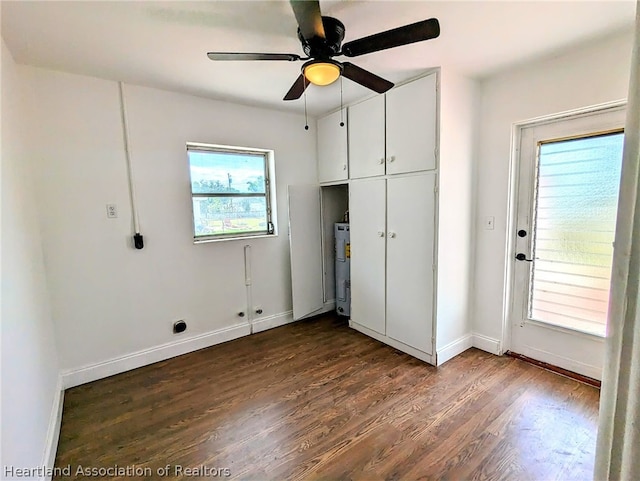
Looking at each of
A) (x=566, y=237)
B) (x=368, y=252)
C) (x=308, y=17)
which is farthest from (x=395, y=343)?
(x=308, y=17)

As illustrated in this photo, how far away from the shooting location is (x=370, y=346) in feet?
9.86

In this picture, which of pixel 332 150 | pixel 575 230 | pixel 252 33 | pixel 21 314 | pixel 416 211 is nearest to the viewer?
pixel 21 314

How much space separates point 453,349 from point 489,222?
1.21 meters

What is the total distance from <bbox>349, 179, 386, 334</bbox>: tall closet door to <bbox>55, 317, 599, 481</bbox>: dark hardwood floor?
0.49m

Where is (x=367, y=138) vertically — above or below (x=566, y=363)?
above

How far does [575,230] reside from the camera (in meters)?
2.30

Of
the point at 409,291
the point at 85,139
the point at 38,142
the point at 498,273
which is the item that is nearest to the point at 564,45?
the point at 498,273

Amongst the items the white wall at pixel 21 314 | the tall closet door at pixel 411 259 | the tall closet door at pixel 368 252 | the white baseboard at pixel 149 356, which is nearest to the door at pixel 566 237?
the tall closet door at pixel 411 259

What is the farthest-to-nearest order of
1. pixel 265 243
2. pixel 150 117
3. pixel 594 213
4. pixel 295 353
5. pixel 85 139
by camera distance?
pixel 265 243, pixel 295 353, pixel 150 117, pixel 85 139, pixel 594 213

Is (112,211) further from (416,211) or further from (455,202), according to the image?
(455,202)

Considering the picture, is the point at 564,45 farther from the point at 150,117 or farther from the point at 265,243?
the point at 150,117

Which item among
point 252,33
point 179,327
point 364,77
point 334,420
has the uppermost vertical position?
point 252,33

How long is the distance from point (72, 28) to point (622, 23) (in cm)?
327

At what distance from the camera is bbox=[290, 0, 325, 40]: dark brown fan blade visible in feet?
3.97
